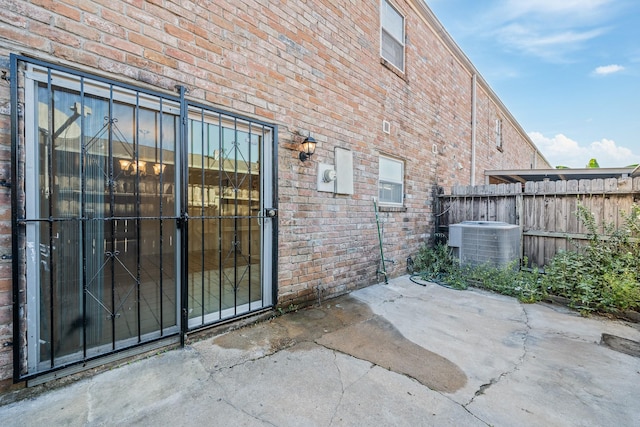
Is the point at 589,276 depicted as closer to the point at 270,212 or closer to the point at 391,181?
the point at 391,181

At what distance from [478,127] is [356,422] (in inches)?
354

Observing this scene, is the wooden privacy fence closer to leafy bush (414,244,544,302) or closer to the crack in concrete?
leafy bush (414,244,544,302)

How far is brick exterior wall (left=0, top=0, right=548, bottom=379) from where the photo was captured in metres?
1.83

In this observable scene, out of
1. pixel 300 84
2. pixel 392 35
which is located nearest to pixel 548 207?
pixel 392 35

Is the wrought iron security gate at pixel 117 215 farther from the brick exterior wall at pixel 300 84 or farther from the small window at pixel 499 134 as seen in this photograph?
the small window at pixel 499 134

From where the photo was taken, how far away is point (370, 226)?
4328mm

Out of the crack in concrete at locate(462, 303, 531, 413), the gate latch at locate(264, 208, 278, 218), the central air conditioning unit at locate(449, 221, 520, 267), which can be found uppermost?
the gate latch at locate(264, 208, 278, 218)

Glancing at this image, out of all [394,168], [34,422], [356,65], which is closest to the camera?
[34,422]

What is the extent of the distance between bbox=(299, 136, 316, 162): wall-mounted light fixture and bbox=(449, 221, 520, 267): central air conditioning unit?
3373 mm

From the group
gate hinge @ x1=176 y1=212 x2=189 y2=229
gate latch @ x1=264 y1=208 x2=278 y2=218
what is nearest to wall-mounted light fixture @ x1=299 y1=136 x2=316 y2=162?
gate latch @ x1=264 y1=208 x2=278 y2=218

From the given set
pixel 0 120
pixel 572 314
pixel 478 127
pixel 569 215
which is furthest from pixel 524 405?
pixel 478 127

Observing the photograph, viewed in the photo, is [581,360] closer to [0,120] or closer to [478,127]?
[0,120]

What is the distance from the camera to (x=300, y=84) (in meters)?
3.25

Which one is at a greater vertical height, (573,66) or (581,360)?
(573,66)
